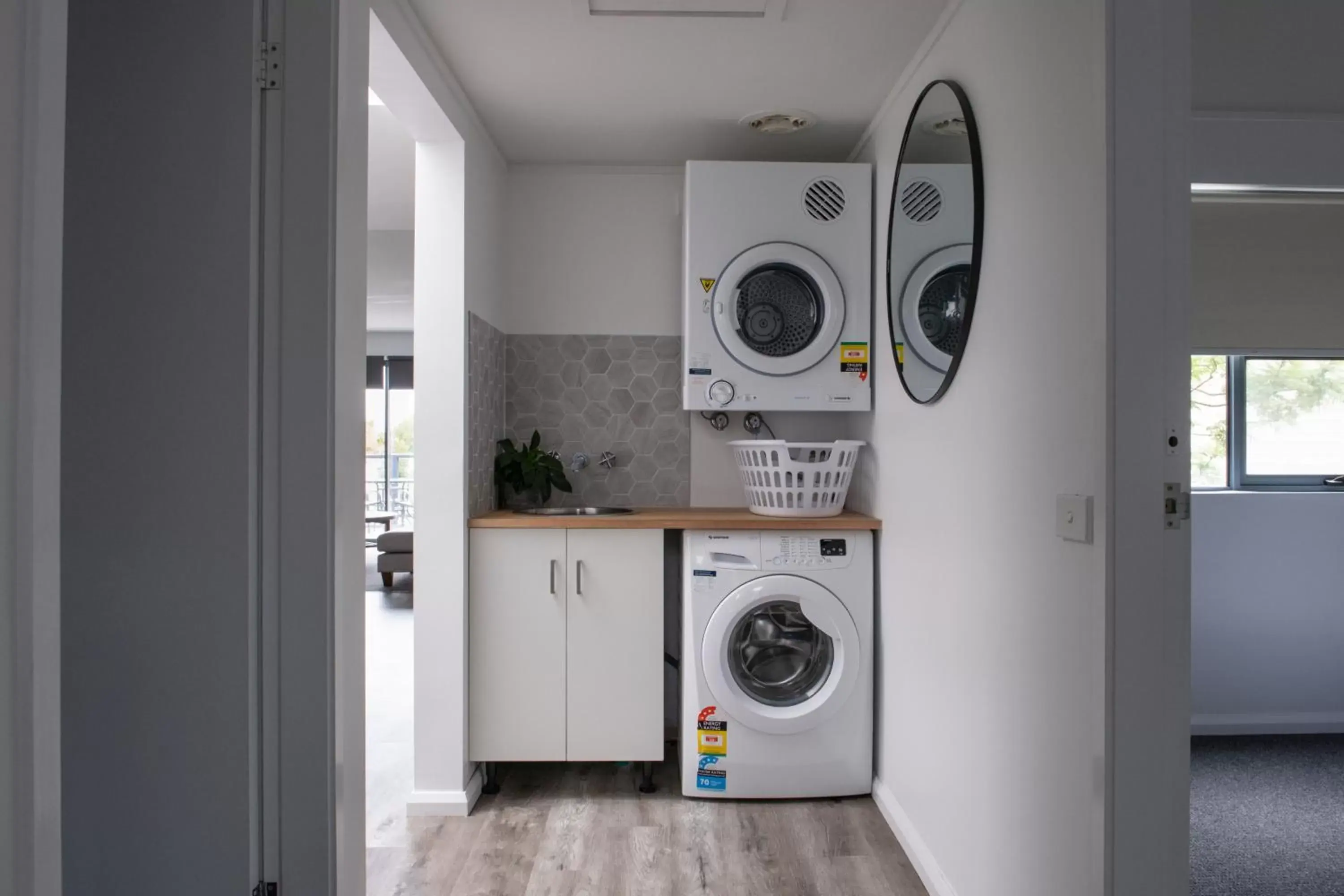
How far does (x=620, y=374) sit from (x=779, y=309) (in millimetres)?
804

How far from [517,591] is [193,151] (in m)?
1.71

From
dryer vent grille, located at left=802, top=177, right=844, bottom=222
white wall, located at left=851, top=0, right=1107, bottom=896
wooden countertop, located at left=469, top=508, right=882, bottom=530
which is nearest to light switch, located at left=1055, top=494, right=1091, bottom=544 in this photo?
white wall, located at left=851, top=0, right=1107, bottom=896

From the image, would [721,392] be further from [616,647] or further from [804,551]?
[616,647]

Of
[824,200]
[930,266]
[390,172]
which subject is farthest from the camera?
[390,172]

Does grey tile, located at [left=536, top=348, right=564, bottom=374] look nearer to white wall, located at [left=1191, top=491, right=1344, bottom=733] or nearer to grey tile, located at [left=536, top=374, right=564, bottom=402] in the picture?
grey tile, located at [left=536, top=374, right=564, bottom=402]

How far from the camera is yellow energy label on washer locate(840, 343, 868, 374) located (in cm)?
289

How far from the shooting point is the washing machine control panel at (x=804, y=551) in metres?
2.67

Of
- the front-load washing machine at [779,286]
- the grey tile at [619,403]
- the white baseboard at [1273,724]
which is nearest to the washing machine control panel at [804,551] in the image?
the front-load washing machine at [779,286]

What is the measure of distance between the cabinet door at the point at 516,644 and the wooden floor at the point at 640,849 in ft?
0.74

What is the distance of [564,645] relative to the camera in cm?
274

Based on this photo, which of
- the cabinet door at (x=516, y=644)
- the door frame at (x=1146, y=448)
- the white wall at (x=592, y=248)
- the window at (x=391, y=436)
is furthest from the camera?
the window at (x=391, y=436)

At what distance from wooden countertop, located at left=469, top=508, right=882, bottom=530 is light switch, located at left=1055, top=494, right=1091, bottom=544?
1.22 metres

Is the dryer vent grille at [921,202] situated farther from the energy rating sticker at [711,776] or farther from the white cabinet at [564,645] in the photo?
the energy rating sticker at [711,776]

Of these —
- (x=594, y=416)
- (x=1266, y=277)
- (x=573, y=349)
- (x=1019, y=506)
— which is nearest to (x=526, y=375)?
(x=573, y=349)
